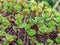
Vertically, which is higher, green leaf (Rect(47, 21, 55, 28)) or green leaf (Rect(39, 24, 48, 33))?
green leaf (Rect(47, 21, 55, 28))

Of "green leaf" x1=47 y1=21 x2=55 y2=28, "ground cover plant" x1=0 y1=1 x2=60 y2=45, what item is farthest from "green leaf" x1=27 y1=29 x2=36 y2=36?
"green leaf" x1=47 y1=21 x2=55 y2=28

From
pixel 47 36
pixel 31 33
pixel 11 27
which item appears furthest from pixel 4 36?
pixel 47 36

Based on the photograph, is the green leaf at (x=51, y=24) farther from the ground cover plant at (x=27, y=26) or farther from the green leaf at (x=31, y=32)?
the green leaf at (x=31, y=32)

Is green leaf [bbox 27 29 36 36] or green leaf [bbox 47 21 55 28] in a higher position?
green leaf [bbox 47 21 55 28]

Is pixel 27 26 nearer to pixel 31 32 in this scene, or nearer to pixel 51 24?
pixel 31 32

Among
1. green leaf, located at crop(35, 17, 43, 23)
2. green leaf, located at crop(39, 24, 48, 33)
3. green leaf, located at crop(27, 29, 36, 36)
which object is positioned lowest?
green leaf, located at crop(27, 29, 36, 36)

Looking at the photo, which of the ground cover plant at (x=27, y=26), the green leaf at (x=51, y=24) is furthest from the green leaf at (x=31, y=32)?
the green leaf at (x=51, y=24)

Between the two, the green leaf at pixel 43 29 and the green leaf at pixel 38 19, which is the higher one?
the green leaf at pixel 38 19

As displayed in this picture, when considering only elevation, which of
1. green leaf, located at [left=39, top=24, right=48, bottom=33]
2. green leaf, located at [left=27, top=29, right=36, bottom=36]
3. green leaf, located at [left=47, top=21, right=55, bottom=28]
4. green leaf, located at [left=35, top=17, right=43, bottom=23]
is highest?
green leaf, located at [left=35, top=17, right=43, bottom=23]

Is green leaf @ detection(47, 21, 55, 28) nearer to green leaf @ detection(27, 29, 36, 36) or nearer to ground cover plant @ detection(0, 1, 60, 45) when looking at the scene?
ground cover plant @ detection(0, 1, 60, 45)
